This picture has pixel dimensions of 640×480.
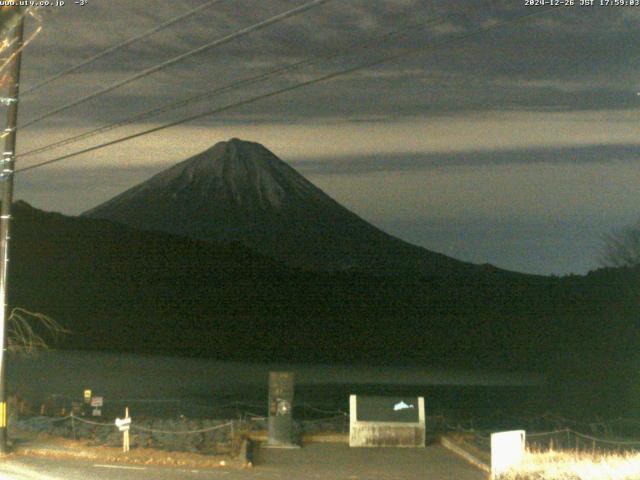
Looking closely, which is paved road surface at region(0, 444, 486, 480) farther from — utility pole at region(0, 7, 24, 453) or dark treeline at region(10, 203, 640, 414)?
dark treeline at region(10, 203, 640, 414)

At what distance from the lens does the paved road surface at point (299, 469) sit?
55.2 feet

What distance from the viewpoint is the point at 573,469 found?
48.8 ft

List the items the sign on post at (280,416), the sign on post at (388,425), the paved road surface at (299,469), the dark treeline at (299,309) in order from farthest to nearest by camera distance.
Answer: the dark treeline at (299,309) < the sign on post at (388,425) < the sign on post at (280,416) < the paved road surface at (299,469)

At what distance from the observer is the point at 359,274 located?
18538 centimetres

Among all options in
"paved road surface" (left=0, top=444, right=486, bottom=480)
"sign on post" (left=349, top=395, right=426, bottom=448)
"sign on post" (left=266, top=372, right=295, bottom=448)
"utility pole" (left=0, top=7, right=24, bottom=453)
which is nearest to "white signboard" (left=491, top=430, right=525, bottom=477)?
"paved road surface" (left=0, top=444, right=486, bottom=480)

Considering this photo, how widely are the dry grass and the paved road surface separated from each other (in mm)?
1320

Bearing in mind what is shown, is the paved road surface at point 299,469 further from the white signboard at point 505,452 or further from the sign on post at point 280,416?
the white signboard at point 505,452

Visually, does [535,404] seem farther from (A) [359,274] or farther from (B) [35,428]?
(A) [359,274]

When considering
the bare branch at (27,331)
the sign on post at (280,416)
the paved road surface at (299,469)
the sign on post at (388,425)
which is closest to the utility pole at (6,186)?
the paved road surface at (299,469)

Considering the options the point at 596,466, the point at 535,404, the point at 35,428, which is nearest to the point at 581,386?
the point at 535,404

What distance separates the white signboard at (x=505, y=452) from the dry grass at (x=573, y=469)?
5.9 inches

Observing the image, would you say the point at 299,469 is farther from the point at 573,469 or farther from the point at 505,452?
the point at 573,469

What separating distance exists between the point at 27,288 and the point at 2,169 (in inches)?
4160

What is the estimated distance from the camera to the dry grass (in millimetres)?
14082
